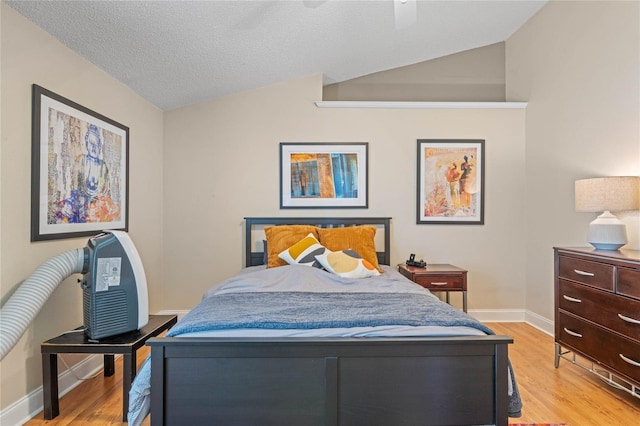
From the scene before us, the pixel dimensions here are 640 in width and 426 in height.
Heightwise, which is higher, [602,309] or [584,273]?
[584,273]

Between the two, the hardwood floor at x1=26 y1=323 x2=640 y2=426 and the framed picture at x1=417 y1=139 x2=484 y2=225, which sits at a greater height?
the framed picture at x1=417 y1=139 x2=484 y2=225

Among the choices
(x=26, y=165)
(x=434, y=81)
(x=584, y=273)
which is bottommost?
(x=584, y=273)

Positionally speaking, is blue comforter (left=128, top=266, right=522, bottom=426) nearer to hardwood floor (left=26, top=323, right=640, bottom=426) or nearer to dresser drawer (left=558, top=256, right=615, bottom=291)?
hardwood floor (left=26, top=323, right=640, bottom=426)

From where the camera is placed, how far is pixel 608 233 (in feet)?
8.73

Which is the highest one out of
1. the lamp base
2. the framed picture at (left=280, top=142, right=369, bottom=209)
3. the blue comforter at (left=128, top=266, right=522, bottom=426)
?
the framed picture at (left=280, top=142, right=369, bottom=209)

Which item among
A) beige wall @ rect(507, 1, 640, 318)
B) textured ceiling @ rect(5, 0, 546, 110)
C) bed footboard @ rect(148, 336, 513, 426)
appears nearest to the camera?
bed footboard @ rect(148, 336, 513, 426)

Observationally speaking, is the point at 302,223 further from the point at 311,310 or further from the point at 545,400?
the point at 545,400

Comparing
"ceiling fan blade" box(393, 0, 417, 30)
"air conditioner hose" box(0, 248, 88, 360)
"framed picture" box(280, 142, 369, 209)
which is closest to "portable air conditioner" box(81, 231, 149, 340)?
"air conditioner hose" box(0, 248, 88, 360)

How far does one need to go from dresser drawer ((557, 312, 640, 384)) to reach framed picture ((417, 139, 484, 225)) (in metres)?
1.56

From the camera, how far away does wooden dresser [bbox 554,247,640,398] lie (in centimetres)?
228

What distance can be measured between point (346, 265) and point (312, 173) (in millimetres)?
1286

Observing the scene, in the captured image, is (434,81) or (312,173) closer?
(312,173)

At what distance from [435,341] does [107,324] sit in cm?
192

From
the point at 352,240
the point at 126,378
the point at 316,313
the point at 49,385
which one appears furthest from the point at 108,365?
the point at 352,240
